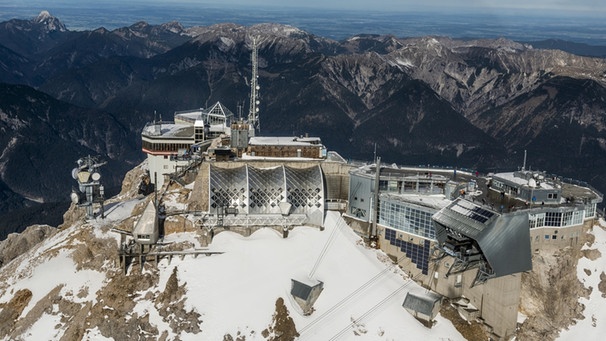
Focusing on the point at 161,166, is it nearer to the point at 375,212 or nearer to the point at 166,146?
the point at 166,146

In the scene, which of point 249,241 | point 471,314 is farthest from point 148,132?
point 471,314

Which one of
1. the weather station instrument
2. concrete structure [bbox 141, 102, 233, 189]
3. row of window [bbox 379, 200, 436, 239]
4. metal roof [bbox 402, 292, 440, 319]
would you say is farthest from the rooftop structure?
concrete structure [bbox 141, 102, 233, 189]

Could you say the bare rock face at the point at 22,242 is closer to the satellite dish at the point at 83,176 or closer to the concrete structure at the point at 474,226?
the satellite dish at the point at 83,176

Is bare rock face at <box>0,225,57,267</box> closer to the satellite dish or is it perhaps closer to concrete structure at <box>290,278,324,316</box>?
the satellite dish

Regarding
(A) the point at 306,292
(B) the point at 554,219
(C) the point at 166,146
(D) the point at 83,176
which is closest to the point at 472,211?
(B) the point at 554,219

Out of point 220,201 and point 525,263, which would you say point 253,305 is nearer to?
point 220,201

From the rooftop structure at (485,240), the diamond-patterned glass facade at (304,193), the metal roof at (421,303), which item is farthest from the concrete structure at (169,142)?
the rooftop structure at (485,240)
